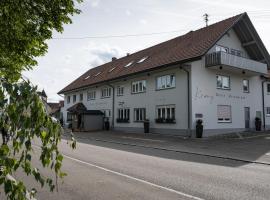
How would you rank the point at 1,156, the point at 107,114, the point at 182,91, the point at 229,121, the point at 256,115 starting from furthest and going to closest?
the point at 107,114 < the point at 256,115 < the point at 229,121 < the point at 182,91 < the point at 1,156

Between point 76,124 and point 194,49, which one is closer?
point 194,49

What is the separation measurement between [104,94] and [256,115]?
16560 mm

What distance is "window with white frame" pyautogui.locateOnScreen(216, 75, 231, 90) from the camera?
85.3 feet

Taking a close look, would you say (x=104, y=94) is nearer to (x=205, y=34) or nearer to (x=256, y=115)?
Answer: (x=205, y=34)

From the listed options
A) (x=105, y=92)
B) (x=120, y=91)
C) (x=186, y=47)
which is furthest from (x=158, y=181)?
(x=105, y=92)

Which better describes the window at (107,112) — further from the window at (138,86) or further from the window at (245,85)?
the window at (245,85)

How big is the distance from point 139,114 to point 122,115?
320 centimetres

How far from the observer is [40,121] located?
1733 millimetres

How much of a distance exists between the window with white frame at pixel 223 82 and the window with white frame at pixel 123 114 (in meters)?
9.46

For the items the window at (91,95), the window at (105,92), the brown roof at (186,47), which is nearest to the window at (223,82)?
the brown roof at (186,47)

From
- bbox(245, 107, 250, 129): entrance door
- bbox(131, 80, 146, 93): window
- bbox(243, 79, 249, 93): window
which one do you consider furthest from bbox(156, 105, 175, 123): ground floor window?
bbox(243, 79, 249, 93): window

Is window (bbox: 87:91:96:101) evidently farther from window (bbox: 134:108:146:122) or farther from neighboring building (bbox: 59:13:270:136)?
window (bbox: 134:108:146:122)

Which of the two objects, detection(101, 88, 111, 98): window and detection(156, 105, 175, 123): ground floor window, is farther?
detection(101, 88, 111, 98): window

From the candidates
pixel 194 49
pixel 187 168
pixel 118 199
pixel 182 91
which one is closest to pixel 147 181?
pixel 118 199
